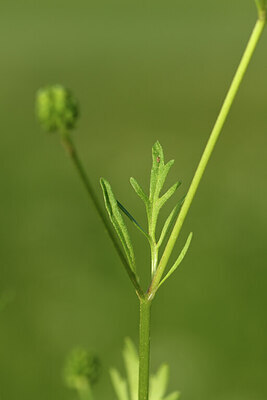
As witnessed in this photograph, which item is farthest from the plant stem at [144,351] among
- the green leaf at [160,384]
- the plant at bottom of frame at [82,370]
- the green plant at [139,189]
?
the plant at bottom of frame at [82,370]

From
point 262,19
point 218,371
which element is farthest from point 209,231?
point 262,19

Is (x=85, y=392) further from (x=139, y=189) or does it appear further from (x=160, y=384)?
(x=139, y=189)

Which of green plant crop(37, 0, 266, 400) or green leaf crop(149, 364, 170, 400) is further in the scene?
green leaf crop(149, 364, 170, 400)

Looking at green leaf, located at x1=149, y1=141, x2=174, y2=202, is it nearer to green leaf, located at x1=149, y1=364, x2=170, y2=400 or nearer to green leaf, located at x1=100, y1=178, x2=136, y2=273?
green leaf, located at x1=100, y1=178, x2=136, y2=273

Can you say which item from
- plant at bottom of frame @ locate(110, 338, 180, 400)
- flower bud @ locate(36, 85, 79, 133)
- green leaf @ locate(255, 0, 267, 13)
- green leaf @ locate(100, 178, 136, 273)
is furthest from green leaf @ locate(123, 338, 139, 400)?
green leaf @ locate(255, 0, 267, 13)

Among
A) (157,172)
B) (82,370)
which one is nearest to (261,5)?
(157,172)

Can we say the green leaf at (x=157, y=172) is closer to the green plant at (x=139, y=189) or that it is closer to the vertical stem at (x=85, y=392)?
the green plant at (x=139, y=189)

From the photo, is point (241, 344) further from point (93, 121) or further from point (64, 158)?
point (93, 121)
